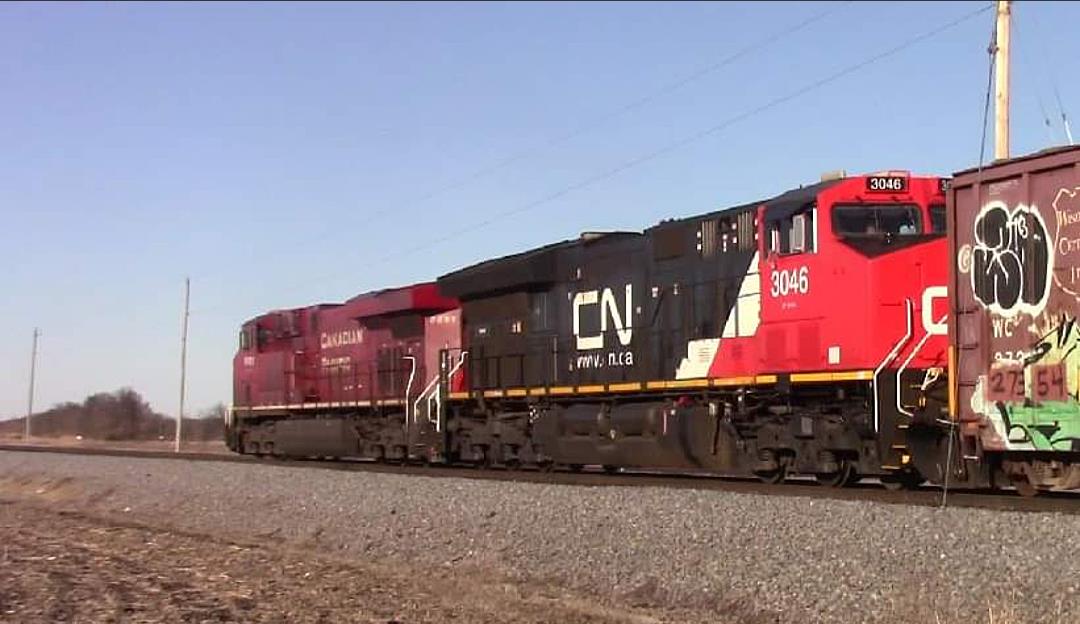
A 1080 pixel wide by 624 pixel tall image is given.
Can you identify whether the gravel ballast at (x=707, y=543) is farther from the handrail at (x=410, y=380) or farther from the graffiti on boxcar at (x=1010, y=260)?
the handrail at (x=410, y=380)

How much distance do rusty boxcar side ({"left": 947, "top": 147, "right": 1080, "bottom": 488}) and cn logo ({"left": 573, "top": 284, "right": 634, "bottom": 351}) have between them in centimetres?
699

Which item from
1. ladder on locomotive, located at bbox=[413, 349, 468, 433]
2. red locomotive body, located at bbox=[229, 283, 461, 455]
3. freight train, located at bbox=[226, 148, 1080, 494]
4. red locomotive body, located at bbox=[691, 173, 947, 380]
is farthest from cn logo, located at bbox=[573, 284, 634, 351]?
red locomotive body, located at bbox=[229, 283, 461, 455]

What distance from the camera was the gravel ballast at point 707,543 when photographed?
27.2 feet

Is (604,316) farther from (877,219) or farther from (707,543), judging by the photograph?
(707,543)

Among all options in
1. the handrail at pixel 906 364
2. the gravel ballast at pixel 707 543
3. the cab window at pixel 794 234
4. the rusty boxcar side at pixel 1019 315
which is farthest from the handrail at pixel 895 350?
the gravel ballast at pixel 707 543

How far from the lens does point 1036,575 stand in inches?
325

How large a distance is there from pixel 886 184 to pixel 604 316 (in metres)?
5.80

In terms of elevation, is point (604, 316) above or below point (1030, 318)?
above

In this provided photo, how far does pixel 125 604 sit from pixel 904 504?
24.0ft

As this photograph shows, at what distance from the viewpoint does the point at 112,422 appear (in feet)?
301

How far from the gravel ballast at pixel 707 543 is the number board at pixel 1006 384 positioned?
5.50 feet

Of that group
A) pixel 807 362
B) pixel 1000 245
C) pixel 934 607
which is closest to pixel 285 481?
pixel 807 362

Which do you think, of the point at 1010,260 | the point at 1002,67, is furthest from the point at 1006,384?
the point at 1002,67

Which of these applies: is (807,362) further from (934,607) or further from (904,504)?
(934,607)
